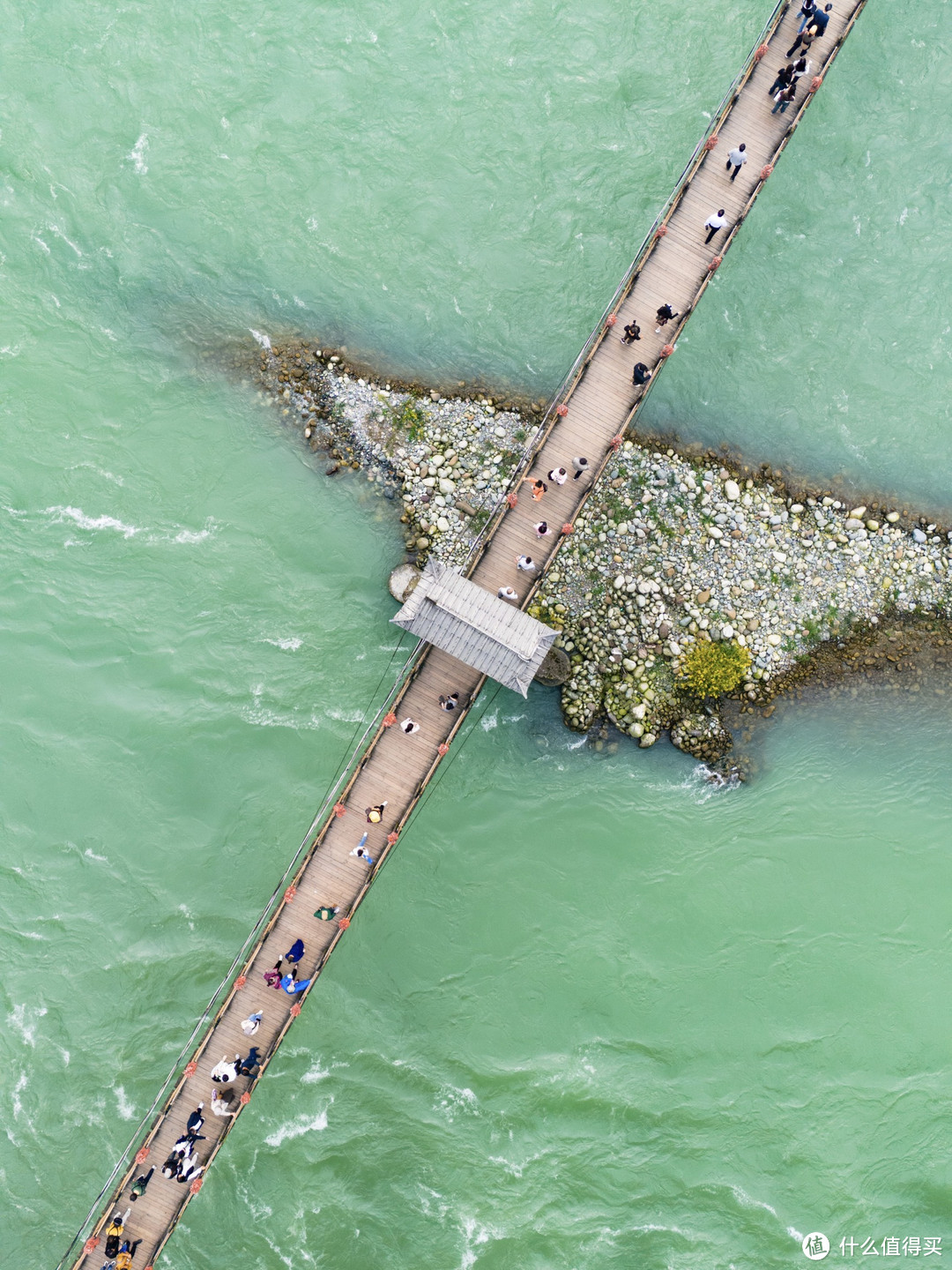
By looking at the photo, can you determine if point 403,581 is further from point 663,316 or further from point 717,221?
point 717,221

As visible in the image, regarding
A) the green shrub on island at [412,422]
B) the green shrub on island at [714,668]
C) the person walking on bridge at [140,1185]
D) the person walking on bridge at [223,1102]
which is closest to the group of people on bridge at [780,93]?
the green shrub on island at [412,422]

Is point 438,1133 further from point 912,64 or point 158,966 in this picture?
point 912,64

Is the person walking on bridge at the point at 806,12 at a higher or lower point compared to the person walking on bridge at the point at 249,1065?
higher

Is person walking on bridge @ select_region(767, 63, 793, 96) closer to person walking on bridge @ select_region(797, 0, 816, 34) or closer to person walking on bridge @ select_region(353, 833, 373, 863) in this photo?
person walking on bridge @ select_region(797, 0, 816, 34)

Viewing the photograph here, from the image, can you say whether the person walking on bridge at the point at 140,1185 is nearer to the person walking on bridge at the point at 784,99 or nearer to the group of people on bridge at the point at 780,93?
the group of people on bridge at the point at 780,93

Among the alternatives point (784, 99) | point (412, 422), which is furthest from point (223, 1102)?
point (784, 99)
